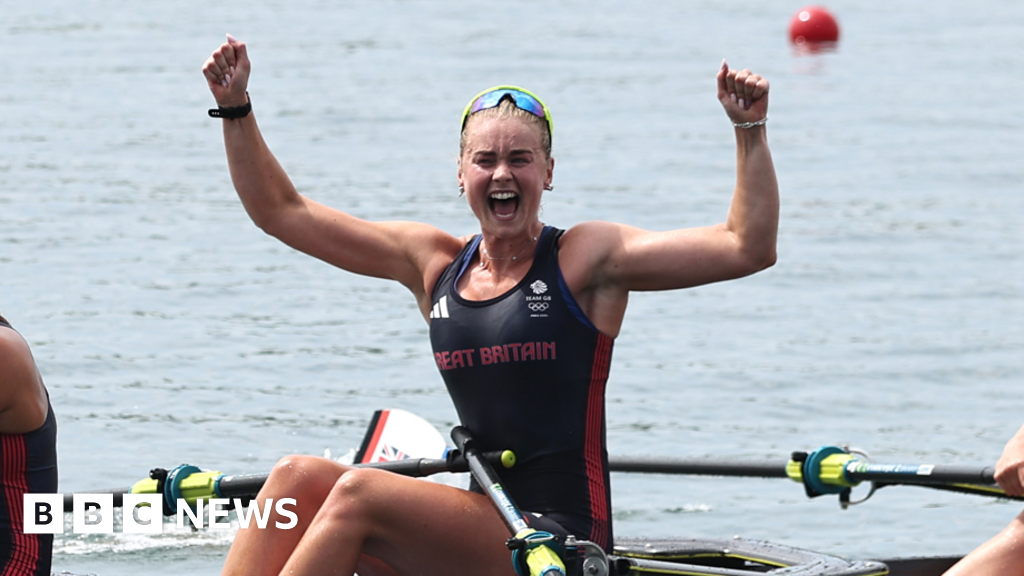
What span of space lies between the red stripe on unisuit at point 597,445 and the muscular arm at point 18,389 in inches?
60.1

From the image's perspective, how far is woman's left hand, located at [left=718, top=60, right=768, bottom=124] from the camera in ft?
14.2

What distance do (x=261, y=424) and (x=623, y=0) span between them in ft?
64.0

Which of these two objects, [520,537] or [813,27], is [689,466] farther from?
[813,27]

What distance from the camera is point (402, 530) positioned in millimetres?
4332

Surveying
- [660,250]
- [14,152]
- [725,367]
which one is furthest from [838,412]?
[14,152]

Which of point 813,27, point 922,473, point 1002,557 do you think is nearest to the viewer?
point 1002,557

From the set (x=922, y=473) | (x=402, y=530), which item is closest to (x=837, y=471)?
(x=922, y=473)

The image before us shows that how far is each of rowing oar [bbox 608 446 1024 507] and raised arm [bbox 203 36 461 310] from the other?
215 centimetres

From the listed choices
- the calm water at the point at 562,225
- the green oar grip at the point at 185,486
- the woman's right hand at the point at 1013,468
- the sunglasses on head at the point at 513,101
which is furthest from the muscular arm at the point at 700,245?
the calm water at the point at 562,225

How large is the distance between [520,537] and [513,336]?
632 mm

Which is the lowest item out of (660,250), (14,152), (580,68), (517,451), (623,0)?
(517,451)

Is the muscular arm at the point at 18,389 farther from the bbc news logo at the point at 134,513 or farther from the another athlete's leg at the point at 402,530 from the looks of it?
the another athlete's leg at the point at 402,530

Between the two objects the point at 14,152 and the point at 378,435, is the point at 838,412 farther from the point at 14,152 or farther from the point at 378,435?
the point at 14,152

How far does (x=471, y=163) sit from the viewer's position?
182 inches
